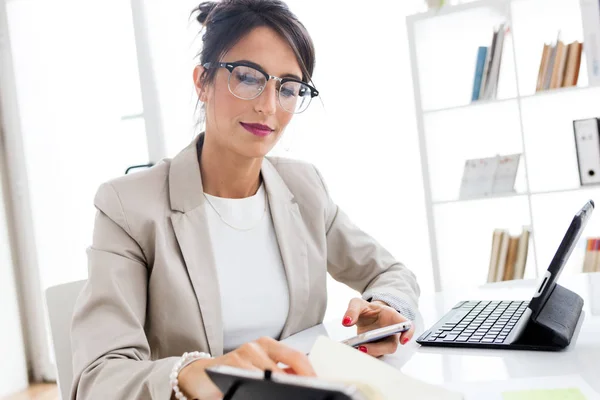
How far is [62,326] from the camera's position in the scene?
1.36 m

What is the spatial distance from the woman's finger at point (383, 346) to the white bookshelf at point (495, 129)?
1.83m

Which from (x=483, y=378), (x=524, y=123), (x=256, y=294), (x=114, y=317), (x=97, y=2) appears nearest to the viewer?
(x=483, y=378)

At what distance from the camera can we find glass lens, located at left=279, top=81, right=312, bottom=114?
4.58ft

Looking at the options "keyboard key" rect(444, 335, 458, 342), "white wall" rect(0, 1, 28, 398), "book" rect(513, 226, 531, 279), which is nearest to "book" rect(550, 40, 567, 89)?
"book" rect(513, 226, 531, 279)

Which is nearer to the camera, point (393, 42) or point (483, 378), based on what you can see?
point (483, 378)

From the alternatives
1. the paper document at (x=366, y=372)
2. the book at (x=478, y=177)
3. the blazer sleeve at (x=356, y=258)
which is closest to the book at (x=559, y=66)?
the book at (x=478, y=177)

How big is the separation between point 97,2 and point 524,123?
2.60 meters

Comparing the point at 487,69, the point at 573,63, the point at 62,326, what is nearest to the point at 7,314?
the point at 62,326

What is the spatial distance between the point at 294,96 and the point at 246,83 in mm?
126

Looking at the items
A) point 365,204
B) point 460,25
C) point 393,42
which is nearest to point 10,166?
point 365,204

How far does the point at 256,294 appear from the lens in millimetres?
1396

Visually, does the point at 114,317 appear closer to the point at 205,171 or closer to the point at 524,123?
the point at 205,171

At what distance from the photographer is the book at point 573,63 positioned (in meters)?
2.67

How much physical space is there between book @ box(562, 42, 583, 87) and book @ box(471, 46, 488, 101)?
0.36 metres
